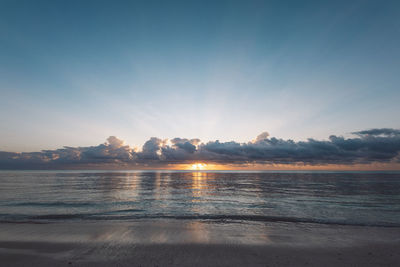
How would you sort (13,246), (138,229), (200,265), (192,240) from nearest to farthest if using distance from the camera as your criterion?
1. (200,265)
2. (13,246)
3. (192,240)
4. (138,229)

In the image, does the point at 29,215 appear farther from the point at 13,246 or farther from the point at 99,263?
the point at 99,263

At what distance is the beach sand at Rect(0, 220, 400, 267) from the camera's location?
8.90 meters

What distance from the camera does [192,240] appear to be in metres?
11.6

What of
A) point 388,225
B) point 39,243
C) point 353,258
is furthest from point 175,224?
point 388,225

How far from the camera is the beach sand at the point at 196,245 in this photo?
29.2 ft

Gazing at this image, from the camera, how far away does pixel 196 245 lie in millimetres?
10828

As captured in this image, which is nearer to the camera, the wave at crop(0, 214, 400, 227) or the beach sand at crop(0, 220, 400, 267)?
the beach sand at crop(0, 220, 400, 267)

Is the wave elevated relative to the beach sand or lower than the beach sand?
lower

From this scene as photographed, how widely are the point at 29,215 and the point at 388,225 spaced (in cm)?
3380

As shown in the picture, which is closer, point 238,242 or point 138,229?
point 238,242

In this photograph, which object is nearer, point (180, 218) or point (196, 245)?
point (196, 245)

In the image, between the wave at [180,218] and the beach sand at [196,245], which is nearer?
the beach sand at [196,245]

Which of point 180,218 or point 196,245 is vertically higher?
point 196,245

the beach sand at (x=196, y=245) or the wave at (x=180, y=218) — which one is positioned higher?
the beach sand at (x=196, y=245)
